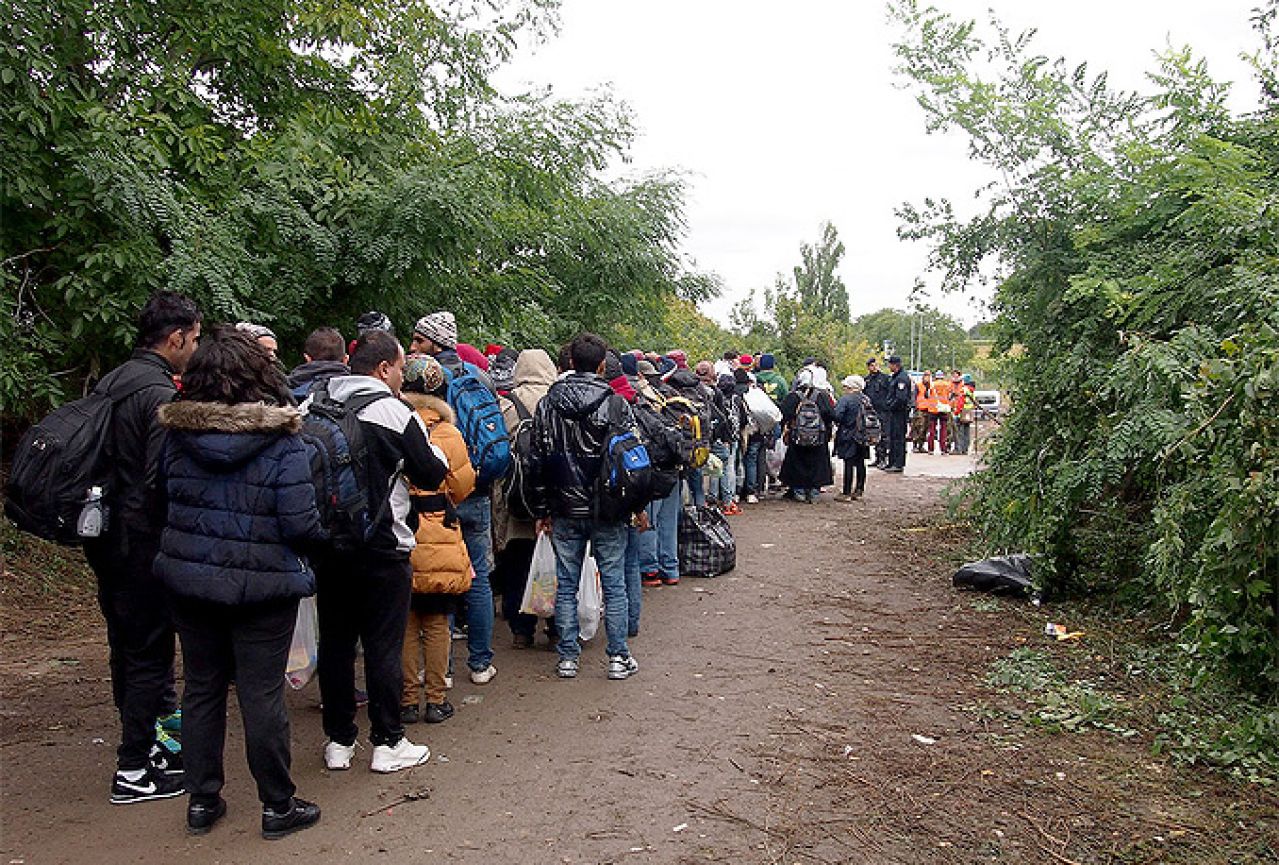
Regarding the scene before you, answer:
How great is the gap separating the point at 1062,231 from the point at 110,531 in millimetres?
7388

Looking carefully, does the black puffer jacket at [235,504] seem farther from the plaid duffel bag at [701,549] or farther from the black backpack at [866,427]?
the black backpack at [866,427]

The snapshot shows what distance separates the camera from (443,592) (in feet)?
16.7

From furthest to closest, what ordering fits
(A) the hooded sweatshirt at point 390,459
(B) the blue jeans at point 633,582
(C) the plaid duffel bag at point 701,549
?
(C) the plaid duffel bag at point 701,549 → (B) the blue jeans at point 633,582 → (A) the hooded sweatshirt at point 390,459

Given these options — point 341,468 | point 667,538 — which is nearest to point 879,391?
point 667,538

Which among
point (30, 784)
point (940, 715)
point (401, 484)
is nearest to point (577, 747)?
point (401, 484)

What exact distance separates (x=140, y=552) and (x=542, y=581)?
269 cm

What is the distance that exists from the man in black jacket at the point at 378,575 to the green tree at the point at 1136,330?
382 cm

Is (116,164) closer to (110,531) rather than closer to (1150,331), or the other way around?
(110,531)

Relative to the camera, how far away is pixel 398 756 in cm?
465

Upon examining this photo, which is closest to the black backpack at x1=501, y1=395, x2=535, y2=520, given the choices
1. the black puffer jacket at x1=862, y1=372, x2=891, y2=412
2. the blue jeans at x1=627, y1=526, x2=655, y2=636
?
the blue jeans at x1=627, y1=526, x2=655, y2=636

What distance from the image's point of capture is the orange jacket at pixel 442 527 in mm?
5012

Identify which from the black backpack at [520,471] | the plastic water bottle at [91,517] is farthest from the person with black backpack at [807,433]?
the plastic water bottle at [91,517]

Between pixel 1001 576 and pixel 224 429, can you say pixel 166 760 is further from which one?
pixel 1001 576

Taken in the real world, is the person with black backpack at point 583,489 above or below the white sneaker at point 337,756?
above
